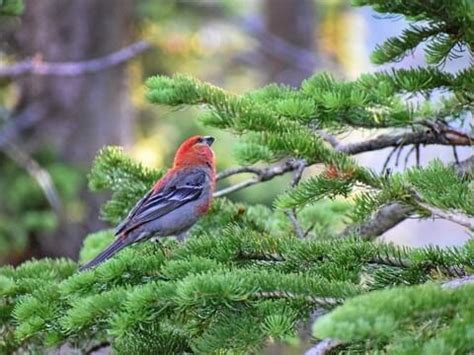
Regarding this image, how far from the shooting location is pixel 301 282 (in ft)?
6.34

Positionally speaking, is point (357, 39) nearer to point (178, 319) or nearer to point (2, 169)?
point (2, 169)

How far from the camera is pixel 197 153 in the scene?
457 centimetres

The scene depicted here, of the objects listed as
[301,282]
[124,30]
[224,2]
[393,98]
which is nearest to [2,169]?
[124,30]

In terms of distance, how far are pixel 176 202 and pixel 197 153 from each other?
20.1 inches

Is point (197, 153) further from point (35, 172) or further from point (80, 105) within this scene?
point (80, 105)

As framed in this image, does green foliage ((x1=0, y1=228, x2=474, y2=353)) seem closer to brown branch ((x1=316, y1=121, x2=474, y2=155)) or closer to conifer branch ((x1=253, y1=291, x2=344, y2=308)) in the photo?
conifer branch ((x1=253, y1=291, x2=344, y2=308))

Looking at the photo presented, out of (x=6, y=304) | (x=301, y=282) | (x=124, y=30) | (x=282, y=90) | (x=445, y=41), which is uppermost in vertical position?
(x=124, y=30)

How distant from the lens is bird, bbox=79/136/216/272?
353cm

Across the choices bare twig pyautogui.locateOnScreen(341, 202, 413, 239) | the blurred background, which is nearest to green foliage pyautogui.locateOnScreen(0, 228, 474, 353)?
bare twig pyautogui.locateOnScreen(341, 202, 413, 239)

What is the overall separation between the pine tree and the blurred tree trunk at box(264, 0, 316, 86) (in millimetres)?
9149

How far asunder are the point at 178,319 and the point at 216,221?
3.95 feet

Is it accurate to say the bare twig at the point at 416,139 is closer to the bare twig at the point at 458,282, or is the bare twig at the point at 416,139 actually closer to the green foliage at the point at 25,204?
the bare twig at the point at 458,282

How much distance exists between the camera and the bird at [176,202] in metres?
3.53

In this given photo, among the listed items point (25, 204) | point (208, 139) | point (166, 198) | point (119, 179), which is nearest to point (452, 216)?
point (119, 179)
